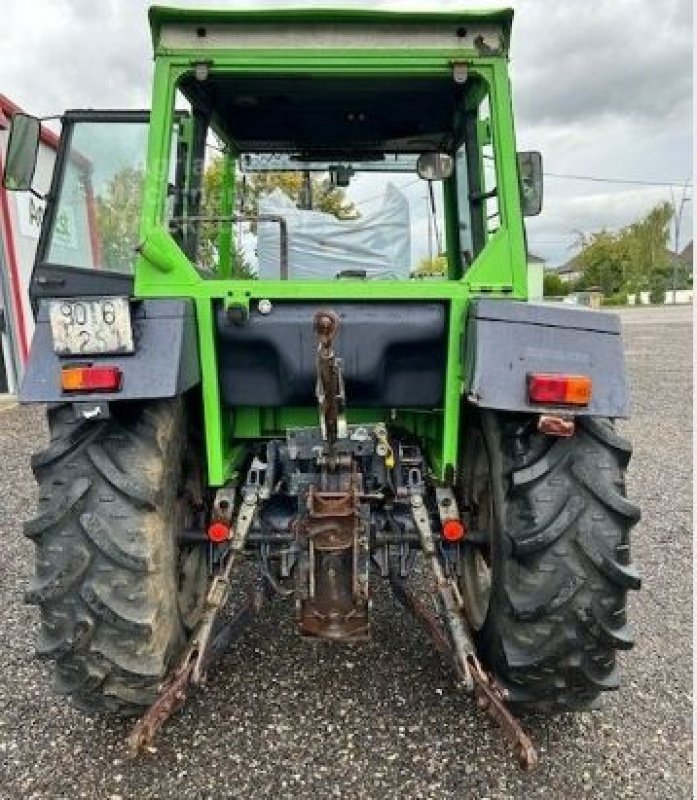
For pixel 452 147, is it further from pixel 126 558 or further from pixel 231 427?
pixel 126 558

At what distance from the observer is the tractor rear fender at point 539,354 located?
2070mm

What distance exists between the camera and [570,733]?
241cm

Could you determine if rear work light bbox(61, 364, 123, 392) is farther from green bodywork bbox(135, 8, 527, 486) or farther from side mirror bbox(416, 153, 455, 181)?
side mirror bbox(416, 153, 455, 181)

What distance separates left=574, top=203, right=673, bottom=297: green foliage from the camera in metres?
50.5

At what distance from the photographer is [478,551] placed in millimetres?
2754

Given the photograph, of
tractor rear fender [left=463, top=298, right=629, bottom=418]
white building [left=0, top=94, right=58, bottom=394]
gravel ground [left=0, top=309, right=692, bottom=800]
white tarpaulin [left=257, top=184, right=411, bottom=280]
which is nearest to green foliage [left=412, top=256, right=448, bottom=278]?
white tarpaulin [left=257, top=184, right=411, bottom=280]

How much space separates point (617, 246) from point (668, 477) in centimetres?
5233

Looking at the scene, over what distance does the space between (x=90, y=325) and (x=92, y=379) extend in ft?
0.53

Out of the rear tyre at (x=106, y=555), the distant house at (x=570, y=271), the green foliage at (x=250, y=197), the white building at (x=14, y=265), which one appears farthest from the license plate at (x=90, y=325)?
the distant house at (x=570, y=271)

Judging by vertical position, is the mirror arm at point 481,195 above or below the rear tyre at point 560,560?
above

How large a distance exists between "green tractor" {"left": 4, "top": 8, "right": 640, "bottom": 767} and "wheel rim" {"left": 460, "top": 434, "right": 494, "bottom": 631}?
0.01 m

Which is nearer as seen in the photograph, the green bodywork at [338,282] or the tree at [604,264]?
the green bodywork at [338,282]

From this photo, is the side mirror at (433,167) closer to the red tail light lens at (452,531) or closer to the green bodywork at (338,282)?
the green bodywork at (338,282)

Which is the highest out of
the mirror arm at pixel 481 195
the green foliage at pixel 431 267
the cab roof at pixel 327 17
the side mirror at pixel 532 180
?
the cab roof at pixel 327 17
